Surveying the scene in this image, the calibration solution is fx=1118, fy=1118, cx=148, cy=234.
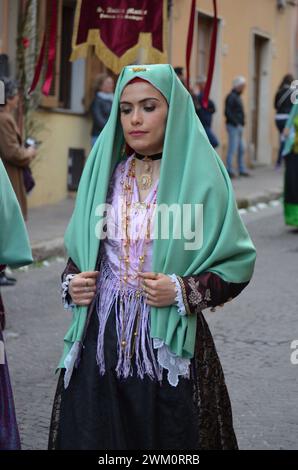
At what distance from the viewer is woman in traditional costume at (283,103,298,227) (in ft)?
44.8

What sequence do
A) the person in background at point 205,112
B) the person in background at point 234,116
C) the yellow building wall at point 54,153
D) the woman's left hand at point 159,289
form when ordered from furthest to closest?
the person in background at point 234,116 < the person in background at point 205,112 < the yellow building wall at point 54,153 < the woman's left hand at point 159,289

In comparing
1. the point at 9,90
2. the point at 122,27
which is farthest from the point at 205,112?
the point at 9,90

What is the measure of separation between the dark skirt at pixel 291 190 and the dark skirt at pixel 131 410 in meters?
9.81

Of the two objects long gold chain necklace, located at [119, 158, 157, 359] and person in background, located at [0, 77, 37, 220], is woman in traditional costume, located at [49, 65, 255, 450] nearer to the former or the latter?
long gold chain necklace, located at [119, 158, 157, 359]

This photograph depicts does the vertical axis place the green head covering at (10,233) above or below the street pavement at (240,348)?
above

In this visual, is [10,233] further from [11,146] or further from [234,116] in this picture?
[234,116]

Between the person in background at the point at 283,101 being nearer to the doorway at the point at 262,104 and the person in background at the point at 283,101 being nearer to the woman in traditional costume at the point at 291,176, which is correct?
the woman in traditional costume at the point at 291,176

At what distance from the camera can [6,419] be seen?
4250 mm

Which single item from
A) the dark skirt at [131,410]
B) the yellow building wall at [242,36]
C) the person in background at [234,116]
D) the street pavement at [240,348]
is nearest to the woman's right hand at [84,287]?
the dark skirt at [131,410]

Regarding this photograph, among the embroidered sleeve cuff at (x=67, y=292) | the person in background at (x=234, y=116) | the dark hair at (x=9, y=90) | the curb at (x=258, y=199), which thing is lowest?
the curb at (x=258, y=199)

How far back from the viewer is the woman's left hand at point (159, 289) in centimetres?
384

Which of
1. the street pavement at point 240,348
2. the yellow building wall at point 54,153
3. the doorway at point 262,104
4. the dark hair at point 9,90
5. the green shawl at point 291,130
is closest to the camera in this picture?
the street pavement at point 240,348

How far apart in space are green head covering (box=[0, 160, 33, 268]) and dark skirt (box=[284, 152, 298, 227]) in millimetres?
9592

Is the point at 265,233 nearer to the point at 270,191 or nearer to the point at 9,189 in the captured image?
the point at 270,191
